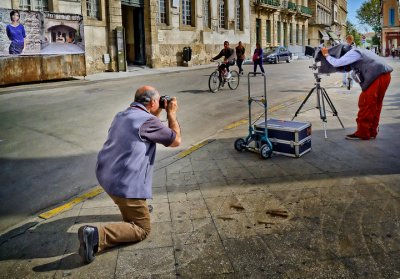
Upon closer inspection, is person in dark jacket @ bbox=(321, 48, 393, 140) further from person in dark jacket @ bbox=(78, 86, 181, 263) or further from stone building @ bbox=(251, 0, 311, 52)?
stone building @ bbox=(251, 0, 311, 52)

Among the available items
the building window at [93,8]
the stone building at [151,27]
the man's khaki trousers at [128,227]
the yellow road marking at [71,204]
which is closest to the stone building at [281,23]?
the stone building at [151,27]

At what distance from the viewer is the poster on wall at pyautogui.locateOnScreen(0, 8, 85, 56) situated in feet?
54.1

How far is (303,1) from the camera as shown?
6003 cm

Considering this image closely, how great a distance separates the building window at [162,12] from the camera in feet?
92.5

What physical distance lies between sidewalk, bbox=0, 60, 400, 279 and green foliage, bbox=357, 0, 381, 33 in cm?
8659

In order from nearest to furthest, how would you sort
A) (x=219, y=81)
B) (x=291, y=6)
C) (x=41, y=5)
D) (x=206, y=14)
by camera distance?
(x=219, y=81) → (x=41, y=5) → (x=206, y=14) → (x=291, y=6)

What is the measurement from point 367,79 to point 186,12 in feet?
82.5

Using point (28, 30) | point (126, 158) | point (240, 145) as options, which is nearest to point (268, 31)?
point (28, 30)

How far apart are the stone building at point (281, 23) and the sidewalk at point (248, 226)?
3620 centimetres

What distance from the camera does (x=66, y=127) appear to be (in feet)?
29.5

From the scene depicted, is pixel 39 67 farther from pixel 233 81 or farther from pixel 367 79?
pixel 367 79

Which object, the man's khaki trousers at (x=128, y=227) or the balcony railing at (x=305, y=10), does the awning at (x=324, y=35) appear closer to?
the balcony railing at (x=305, y=10)

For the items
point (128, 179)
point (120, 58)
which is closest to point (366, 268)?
point (128, 179)

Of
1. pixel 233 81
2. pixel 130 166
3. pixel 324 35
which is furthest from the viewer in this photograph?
pixel 324 35
